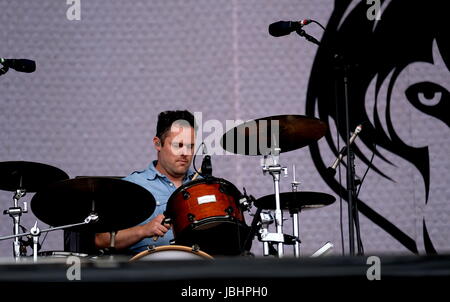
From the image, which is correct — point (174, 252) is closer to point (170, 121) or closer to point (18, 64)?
point (18, 64)

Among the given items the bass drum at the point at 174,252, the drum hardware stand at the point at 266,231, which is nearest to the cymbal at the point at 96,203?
the bass drum at the point at 174,252

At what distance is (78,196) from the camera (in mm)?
2855

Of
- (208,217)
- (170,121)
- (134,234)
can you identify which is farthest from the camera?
(170,121)

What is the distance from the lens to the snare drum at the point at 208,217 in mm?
2854

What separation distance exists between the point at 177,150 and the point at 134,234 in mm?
652

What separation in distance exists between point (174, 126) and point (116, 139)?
0.92m

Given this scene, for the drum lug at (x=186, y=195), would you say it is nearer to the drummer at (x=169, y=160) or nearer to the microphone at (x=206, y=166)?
the microphone at (x=206, y=166)

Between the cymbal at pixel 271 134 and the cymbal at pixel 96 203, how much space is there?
0.51m

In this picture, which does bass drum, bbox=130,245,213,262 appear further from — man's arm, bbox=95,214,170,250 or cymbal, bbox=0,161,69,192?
cymbal, bbox=0,161,69,192

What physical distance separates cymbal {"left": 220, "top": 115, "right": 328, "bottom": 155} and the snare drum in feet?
0.86

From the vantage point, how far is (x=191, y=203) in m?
2.91

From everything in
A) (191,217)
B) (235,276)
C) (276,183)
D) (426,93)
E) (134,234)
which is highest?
(426,93)

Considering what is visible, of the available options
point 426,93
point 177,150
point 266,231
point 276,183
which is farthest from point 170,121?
point 426,93
